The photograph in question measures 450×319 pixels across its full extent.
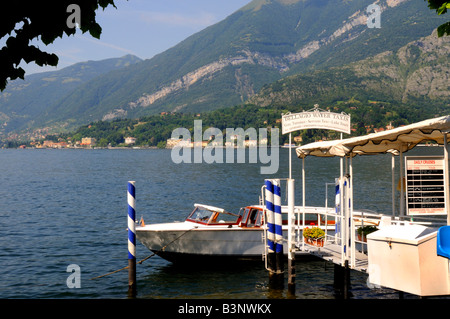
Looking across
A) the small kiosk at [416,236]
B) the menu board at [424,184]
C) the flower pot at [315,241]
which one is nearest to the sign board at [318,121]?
the small kiosk at [416,236]

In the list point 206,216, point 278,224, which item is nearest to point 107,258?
point 206,216

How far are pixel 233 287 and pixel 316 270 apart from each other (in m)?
3.88


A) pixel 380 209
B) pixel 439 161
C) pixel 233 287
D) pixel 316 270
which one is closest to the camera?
pixel 439 161

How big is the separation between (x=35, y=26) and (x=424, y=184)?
1004cm

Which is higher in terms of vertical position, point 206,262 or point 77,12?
point 77,12

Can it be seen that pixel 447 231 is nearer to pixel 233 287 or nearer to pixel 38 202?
pixel 233 287

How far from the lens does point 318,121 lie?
49.2ft

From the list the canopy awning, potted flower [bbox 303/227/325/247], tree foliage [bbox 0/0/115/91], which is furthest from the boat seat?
potted flower [bbox 303/227/325/247]

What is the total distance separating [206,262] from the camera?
63.2 feet

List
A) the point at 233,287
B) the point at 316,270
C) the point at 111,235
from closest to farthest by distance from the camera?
the point at 233,287 → the point at 316,270 → the point at 111,235

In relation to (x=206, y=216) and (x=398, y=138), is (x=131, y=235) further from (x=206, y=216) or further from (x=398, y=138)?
(x=398, y=138)

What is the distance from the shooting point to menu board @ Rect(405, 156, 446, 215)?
12156mm
